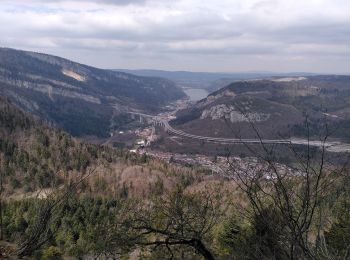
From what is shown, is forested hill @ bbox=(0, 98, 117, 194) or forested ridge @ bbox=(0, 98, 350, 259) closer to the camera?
forested ridge @ bbox=(0, 98, 350, 259)

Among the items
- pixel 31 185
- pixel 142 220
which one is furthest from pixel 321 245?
pixel 31 185

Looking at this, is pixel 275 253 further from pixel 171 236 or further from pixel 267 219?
pixel 171 236

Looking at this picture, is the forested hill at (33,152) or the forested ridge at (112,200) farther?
the forested hill at (33,152)

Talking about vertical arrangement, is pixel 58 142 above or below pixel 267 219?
below

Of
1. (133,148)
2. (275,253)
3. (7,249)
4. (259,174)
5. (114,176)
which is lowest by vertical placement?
(133,148)

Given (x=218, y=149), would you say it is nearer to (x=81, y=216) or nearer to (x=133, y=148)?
(x=133, y=148)

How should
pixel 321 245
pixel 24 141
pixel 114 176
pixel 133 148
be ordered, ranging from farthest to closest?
1. pixel 133 148
2. pixel 24 141
3. pixel 114 176
4. pixel 321 245

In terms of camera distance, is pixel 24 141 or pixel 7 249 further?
pixel 24 141

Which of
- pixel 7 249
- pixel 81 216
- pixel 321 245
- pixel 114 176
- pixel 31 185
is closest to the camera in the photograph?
pixel 321 245

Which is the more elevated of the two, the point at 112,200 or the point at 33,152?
the point at 33,152

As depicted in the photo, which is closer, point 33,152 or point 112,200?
point 112,200
